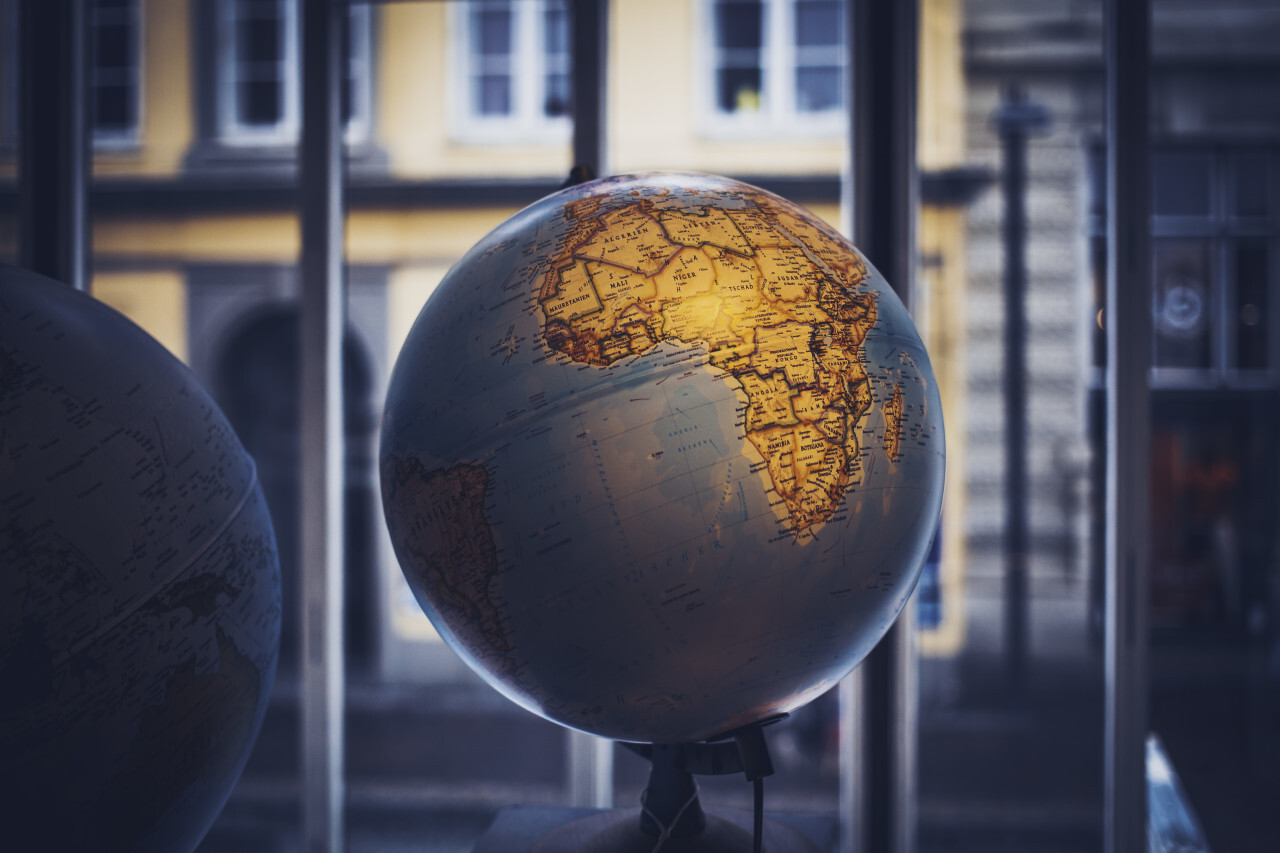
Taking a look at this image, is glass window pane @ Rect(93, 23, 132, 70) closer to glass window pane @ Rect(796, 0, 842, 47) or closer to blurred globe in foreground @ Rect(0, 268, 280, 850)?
glass window pane @ Rect(796, 0, 842, 47)

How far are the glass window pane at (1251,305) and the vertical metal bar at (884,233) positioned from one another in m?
3.32

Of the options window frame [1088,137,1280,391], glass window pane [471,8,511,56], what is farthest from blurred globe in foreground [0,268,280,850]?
window frame [1088,137,1280,391]

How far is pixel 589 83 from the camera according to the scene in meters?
1.67

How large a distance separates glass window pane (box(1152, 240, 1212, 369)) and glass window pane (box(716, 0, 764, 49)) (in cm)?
237

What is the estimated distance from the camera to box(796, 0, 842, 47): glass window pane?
3607 mm

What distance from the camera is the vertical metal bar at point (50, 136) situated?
1.80 meters

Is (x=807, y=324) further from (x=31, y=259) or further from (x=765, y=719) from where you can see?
(x=31, y=259)

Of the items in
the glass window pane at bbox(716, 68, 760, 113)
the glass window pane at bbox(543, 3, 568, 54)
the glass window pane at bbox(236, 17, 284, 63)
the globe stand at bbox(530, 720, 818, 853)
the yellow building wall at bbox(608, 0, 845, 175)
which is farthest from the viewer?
the glass window pane at bbox(236, 17, 284, 63)

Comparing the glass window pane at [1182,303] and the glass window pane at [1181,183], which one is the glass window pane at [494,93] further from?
the glass window pane at [1182,303]

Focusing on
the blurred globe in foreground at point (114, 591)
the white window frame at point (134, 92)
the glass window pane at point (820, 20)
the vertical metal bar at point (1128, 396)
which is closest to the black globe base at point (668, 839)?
the blurred globe in foreground at point (114, 591)

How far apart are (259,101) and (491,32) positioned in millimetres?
1280

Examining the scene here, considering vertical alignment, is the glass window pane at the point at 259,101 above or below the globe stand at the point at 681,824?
above

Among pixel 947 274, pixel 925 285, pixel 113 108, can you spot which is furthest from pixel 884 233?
pixel 113 108

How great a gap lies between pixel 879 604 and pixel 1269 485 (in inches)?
169
